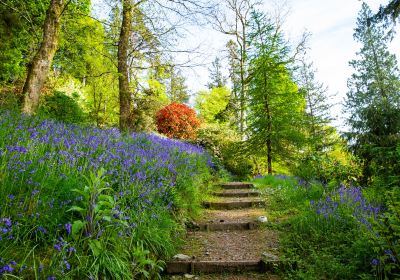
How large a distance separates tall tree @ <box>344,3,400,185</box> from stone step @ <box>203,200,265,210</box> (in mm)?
2542

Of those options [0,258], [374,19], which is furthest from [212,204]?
[374,19]

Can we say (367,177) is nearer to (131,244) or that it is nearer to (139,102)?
(131,244)

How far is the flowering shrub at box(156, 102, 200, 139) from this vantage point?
17312 millimetres

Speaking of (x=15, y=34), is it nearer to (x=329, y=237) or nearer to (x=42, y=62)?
(x=42, y=62)

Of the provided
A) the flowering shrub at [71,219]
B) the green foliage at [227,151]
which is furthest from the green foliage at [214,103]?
the flowering shrub at [71,219]

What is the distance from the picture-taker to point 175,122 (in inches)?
→ 680

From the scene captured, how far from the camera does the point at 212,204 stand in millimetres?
6855

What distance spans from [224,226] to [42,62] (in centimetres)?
530

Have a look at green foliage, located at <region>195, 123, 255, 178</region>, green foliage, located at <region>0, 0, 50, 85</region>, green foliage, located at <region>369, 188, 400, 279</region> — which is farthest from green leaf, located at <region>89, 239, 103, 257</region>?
green foliage, located at <region>195, 123, 255, 178</region>

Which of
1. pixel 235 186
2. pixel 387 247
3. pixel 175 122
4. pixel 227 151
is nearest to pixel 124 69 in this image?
pixel 235 186

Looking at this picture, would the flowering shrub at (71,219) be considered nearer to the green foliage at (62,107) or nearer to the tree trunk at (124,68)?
the tree trunk at (124,68)

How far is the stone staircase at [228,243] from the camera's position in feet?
11.8

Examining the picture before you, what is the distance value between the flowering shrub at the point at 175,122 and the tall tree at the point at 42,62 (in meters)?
10.6

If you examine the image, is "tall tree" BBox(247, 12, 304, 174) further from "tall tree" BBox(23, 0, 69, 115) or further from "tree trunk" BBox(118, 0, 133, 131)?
"tall tree" BBox(23, 0, 69, 115)
